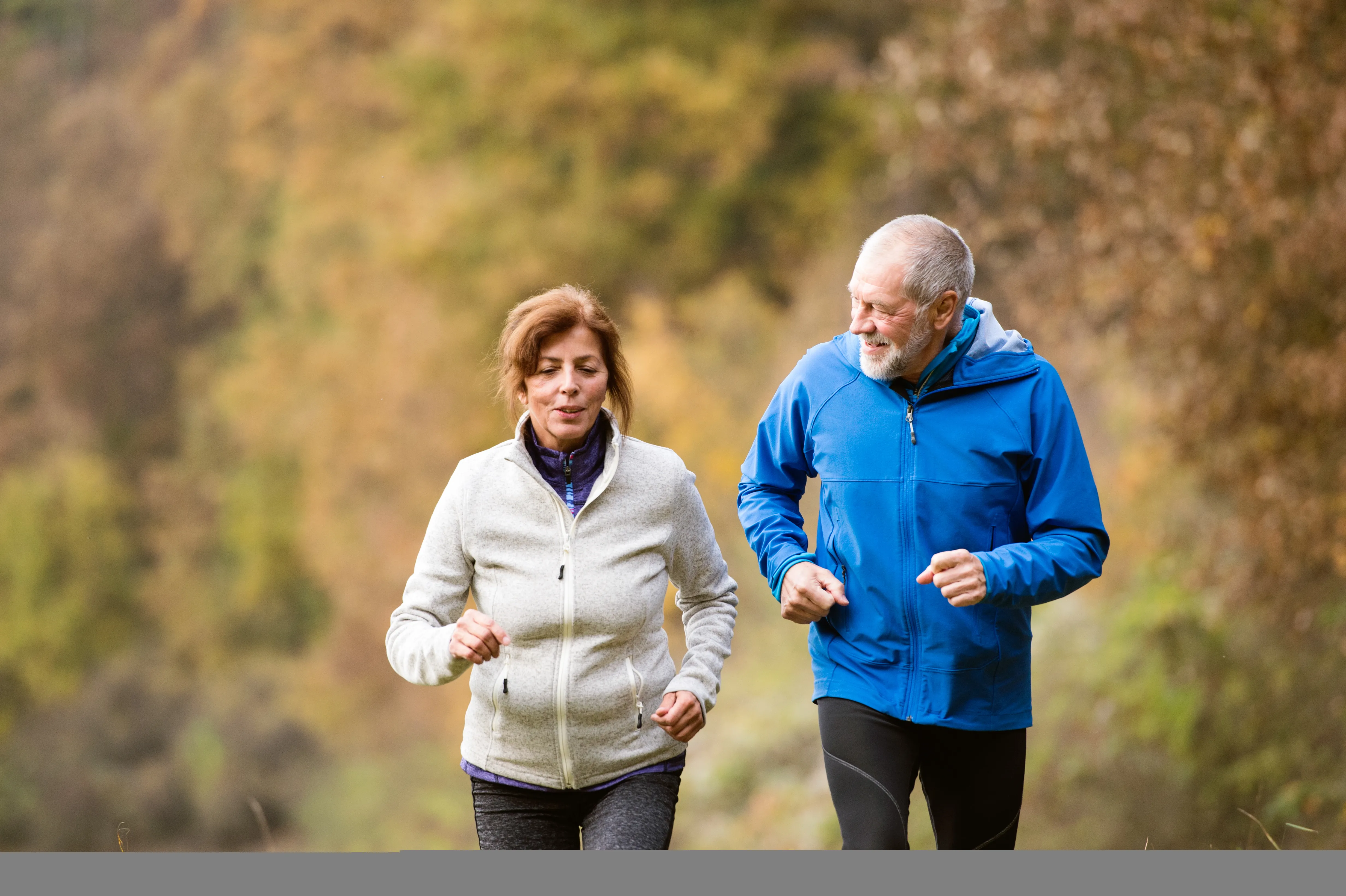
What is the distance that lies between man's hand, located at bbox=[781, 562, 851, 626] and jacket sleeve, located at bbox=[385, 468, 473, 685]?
0.60m

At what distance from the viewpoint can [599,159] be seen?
45.1 ft

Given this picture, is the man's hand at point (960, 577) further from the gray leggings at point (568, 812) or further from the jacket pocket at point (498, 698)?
the jacket pocket at point (498, 698)

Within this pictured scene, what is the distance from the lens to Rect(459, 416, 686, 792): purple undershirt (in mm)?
2566

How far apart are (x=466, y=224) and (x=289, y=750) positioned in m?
6.10

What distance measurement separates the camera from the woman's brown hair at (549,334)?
253cm

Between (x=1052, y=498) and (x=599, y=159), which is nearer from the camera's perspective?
(x=1052, y=498)

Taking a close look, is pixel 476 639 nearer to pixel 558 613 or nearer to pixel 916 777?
pixel 558 613

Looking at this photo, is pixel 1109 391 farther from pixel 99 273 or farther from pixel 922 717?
pixel 99 273

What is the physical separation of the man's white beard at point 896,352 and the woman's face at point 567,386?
50 cm

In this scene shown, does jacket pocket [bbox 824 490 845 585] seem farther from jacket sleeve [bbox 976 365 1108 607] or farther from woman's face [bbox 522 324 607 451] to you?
woman's face [bbox 522 324 607 451]

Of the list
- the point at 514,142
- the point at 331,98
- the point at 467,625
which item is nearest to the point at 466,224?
the point at 514,142

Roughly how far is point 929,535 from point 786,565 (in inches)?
10.7

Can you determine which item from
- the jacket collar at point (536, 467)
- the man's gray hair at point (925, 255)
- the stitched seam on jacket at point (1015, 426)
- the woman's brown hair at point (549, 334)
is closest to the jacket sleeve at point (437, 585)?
the jacket collar at point (536, 467)

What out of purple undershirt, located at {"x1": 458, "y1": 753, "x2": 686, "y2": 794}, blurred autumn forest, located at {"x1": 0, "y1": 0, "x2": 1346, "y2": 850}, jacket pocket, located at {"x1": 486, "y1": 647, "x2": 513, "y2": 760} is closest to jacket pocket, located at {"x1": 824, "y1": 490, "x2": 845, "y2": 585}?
purple undershirt, located at {"x1": 458, "y1": 753, "x2": 686, "y2": 794}
